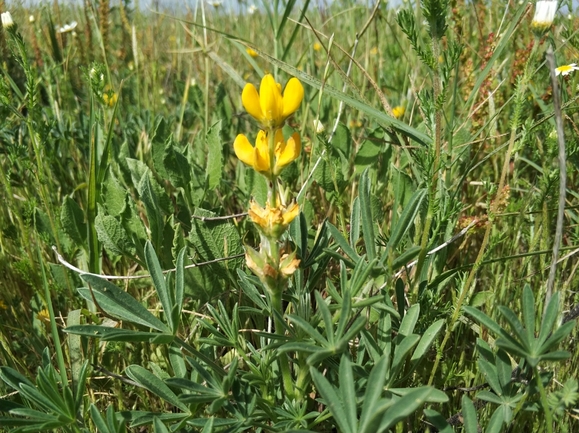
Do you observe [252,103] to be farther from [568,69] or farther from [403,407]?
[568,69]

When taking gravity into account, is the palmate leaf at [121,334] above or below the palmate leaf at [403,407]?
above

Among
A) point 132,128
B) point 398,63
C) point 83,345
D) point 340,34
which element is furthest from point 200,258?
point 340,34

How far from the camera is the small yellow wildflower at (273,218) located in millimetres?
989

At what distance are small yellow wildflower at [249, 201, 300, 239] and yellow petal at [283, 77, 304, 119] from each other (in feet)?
0.55

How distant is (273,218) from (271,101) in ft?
0.66

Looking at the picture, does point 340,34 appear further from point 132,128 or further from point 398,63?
point 132,128

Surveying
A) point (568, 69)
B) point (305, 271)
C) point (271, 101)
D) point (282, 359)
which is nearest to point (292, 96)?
point (271, 101)

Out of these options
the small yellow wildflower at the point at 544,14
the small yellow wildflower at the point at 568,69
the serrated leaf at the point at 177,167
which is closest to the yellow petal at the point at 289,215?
the small yellow wildflower at the point at 544,14

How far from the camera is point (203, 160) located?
213 cm

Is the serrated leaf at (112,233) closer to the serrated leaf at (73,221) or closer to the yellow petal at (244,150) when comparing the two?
the serrated leaf at (73,221)

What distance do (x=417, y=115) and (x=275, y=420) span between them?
1596 mm

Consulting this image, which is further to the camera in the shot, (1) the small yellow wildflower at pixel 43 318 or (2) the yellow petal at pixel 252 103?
(1) the small yellow wildflower at pixel 43 318

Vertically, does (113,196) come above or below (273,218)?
below

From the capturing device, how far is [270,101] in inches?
38.4
